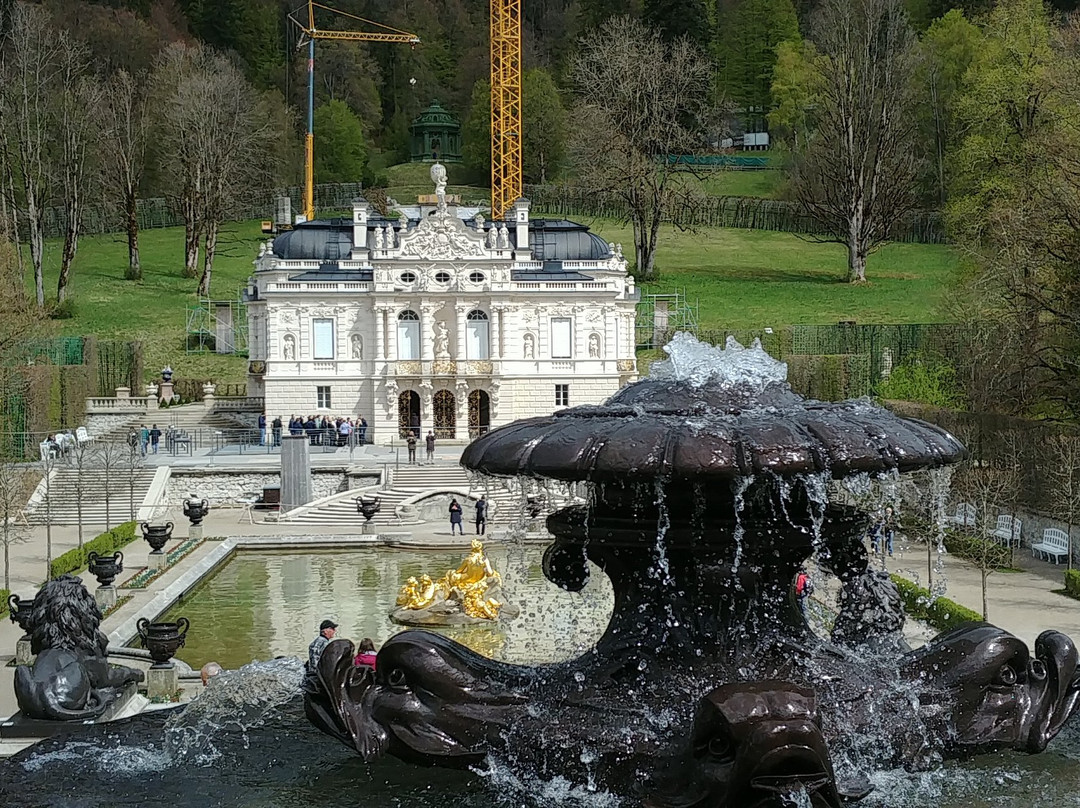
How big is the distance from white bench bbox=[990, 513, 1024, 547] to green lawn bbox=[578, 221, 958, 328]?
24.7 m

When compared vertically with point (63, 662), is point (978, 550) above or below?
below

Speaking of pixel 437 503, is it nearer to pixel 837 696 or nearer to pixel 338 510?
pixel 338 510

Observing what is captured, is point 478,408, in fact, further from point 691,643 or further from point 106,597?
point 691,643

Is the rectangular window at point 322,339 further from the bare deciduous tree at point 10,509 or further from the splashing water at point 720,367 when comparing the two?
the splashing water at point 720,367

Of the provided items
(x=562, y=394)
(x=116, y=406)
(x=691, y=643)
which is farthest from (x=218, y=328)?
(x=691, y=643)

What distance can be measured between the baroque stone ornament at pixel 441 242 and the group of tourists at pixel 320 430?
668cm

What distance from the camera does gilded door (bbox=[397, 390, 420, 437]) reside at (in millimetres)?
51562

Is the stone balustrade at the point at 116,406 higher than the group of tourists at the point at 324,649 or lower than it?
lower

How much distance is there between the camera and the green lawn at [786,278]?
63.2 metres

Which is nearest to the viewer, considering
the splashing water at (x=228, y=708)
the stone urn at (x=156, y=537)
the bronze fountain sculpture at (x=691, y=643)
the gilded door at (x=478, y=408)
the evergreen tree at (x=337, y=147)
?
the bronze fountain sculpture at (x=691, y=643)

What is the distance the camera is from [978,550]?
2627 cm

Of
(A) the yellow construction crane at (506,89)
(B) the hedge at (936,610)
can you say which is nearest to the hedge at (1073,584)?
(B) the hedge at (936,610)

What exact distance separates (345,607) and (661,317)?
126 feet

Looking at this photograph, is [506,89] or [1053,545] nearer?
[1053,545]
